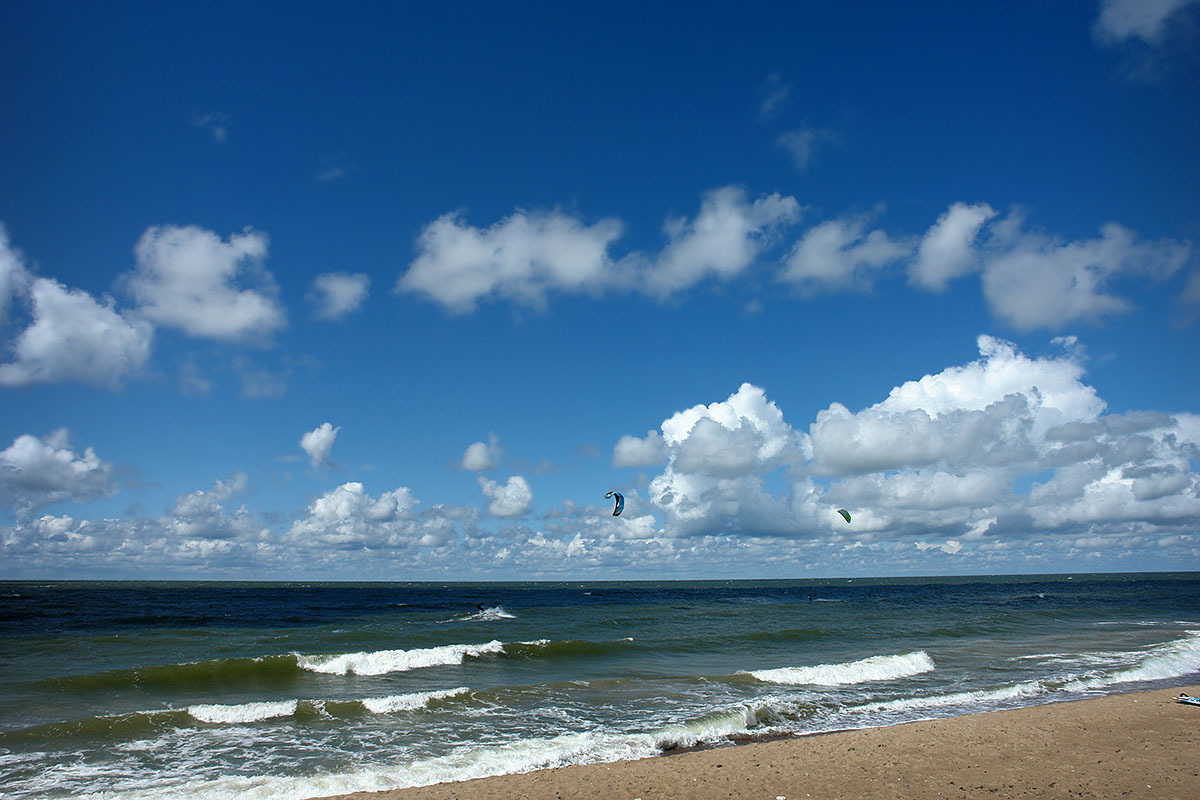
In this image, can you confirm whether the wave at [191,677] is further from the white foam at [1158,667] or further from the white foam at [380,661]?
the white foam at [1158,667]

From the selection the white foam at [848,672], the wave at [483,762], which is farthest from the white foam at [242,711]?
the white foam at [848,672]

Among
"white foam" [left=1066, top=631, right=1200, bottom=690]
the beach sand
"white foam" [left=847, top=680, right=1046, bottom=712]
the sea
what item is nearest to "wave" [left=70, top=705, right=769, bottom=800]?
the sea

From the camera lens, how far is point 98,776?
1067 centimetres

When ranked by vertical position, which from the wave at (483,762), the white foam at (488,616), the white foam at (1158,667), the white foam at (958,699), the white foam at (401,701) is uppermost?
the wave at (483,762)

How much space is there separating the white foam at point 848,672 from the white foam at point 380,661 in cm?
1091

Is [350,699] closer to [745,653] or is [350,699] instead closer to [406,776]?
[406,776]

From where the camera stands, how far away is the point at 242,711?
14.7 m

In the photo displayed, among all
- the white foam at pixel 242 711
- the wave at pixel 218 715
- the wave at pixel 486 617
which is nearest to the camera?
the wave at pixel 218 715

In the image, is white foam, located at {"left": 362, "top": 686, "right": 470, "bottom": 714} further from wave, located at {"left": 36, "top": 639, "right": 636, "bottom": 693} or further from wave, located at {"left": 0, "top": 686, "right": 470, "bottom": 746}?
wave, located at {"left": 36, "top": 639, "right": 636, "bottom": 693}

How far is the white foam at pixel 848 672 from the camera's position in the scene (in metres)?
18.6

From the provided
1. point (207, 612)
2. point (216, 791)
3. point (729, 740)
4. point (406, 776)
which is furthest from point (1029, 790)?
point (207, 612)

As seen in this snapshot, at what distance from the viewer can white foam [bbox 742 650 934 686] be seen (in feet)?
61.2

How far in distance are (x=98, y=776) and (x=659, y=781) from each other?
9.13 m

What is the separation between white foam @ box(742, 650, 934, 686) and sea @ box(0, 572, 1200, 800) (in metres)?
0.10
